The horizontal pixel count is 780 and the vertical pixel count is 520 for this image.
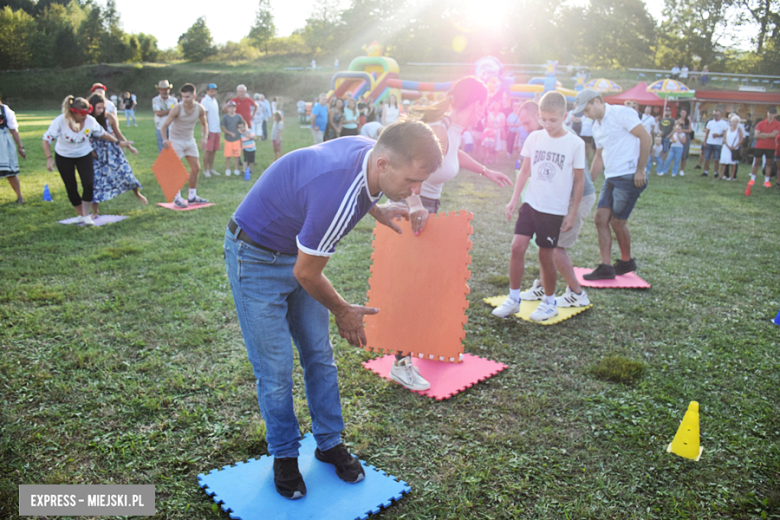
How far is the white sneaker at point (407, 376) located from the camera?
356 centimetres

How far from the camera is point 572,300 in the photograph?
507cm

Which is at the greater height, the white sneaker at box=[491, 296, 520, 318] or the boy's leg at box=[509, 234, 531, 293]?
the boy's leg at box=[509, 234, 531, 293]

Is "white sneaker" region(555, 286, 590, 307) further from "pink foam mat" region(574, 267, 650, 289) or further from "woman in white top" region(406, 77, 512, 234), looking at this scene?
"woman in white top" region(406, 77, 512, 234)

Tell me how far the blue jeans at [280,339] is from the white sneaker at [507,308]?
251 centimetres

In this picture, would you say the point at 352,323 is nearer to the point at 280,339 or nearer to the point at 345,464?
the point at 280,339

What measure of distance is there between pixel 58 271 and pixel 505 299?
4860 mm

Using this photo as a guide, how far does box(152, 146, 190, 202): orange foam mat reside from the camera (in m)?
8.21

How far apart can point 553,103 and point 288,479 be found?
3485 mm

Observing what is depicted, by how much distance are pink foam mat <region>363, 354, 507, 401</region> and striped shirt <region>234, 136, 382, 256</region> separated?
1.78 metres

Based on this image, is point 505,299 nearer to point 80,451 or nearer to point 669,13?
point 80,451

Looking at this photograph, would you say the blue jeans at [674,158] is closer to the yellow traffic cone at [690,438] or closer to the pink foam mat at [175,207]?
the pink foam mat at [175,207]

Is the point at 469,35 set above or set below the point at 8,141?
above

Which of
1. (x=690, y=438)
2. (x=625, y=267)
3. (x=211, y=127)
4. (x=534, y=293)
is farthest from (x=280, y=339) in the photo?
(x=211, y=127)

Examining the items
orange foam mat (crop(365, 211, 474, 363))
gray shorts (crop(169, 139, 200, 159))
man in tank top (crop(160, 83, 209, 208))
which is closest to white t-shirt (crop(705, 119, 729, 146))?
man in tank top (crop(160, 83, 209, 208))
